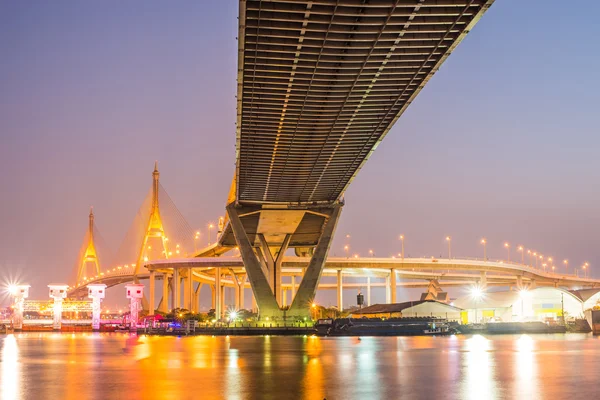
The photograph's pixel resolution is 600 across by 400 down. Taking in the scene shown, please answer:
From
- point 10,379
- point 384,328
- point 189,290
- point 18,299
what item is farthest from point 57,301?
point 10,379

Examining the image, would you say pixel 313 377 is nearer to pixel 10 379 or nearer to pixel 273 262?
pixel 10 379

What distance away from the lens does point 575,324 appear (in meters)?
77.1

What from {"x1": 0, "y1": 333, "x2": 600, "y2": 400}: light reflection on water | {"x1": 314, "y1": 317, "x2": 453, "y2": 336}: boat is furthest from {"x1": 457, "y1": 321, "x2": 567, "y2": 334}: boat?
{"x1": 0, "y1": 333, "x2": 600, "y2": 400}: light reflection on water

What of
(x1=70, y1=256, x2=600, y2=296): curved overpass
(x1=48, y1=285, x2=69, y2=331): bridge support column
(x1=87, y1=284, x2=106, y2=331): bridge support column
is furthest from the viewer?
(x1=70, y1=256, x2=600, y2=296): curved overpass

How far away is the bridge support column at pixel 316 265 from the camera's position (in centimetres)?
7425

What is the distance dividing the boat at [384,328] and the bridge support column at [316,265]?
3.06m

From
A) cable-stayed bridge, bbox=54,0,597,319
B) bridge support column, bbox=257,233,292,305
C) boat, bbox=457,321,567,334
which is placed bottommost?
boat, bbox=457,321,567,334

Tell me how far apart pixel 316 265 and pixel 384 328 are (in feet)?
30.3

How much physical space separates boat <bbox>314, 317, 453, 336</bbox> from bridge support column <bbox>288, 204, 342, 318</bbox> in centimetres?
306

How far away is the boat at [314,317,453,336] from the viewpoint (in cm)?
6925

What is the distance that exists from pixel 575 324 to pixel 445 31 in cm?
5025

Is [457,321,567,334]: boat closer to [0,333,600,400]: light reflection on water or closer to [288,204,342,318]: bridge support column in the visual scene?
[288,204,342,318]: bridge support column

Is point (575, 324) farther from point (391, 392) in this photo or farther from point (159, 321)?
point (391, 392)

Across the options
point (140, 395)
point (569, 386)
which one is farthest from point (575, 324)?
point (140, 395)
